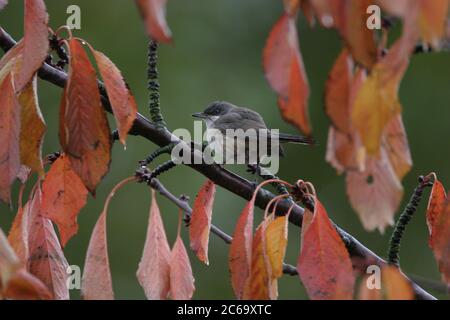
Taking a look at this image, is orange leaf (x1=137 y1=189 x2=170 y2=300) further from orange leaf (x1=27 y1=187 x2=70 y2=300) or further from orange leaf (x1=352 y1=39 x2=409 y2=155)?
orange leaf (x1=352 y1=39 x2=409 y2=155)

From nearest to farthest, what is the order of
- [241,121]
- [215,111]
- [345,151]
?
[345,151] < [241,121] < [215,111]

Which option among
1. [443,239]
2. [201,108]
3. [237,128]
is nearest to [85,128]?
[443,239]

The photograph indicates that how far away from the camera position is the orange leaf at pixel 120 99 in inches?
75.2

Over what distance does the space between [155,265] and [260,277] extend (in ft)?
1.19

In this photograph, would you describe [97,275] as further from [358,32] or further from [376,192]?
[358,32]

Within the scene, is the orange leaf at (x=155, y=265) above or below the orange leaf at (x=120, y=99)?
below

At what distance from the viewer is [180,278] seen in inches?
80.6

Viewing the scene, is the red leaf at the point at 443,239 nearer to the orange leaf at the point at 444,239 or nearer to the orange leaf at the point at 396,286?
the orange leaf at the point at 444,239

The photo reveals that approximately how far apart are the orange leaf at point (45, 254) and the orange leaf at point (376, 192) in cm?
83

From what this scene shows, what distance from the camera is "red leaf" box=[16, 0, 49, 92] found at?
1.80m

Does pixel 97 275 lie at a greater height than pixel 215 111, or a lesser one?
lesser

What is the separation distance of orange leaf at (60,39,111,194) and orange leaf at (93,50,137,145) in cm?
5

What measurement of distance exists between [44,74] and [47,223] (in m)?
0.43

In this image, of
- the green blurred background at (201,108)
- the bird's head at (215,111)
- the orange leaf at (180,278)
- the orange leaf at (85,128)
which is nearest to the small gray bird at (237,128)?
the bird's head at (215,111)
